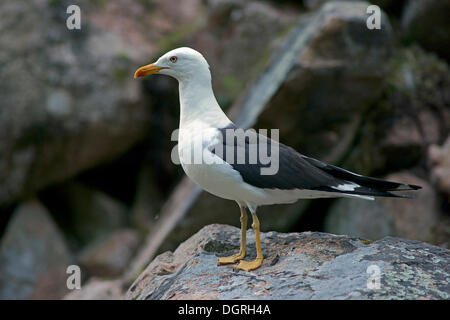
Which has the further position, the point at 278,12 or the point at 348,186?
the point at 278,12

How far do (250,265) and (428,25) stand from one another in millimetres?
6382

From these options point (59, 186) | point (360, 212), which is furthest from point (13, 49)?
point (360, 212)

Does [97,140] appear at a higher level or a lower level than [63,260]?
higher

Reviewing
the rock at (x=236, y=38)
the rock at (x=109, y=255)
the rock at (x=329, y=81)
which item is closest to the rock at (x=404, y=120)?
the rock at (x=329, y=81)

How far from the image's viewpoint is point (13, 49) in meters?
8.13

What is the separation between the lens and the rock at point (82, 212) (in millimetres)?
9289

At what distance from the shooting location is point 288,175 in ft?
13.3

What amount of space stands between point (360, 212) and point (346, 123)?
49.4 inches

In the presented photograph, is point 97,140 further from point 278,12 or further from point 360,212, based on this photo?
point 360,212

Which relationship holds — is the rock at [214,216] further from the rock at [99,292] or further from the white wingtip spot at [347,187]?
the white wingtip spot at [347,187]

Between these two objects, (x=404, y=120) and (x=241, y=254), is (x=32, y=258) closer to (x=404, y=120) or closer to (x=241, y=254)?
(x=241, y=254)

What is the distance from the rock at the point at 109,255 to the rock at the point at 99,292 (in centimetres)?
146

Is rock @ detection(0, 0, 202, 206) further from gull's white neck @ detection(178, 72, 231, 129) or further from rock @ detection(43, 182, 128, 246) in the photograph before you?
gull's white neck @ detection(178, 72, 231, 129)
